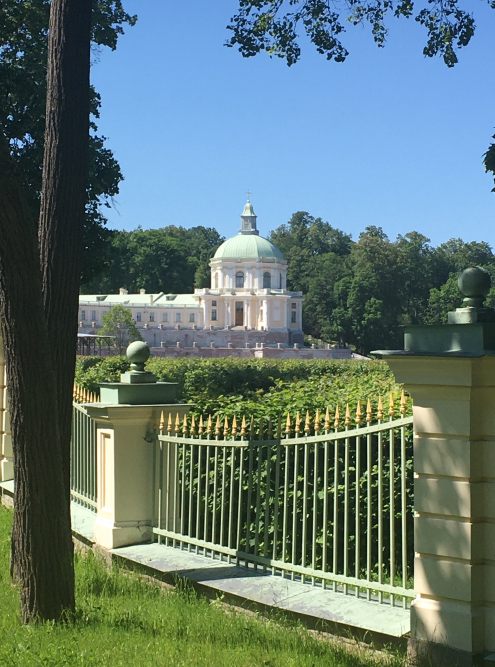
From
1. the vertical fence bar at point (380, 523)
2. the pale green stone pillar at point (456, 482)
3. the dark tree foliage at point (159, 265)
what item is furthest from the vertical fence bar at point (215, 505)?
the dark tree foliage at point (159, 265)

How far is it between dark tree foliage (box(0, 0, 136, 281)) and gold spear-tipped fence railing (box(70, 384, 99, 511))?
8.45 meters

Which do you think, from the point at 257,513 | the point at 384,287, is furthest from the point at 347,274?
the point at 257,513

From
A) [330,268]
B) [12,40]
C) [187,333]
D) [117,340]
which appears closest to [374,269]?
[330,268]

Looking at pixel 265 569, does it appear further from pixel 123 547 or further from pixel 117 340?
pixel 117 340

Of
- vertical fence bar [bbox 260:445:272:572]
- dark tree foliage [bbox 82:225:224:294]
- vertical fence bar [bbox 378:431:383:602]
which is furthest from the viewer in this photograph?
dark tree foliage [bbox 82:225:224:294]

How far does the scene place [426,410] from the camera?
3.79 m

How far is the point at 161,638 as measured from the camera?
4.16 m

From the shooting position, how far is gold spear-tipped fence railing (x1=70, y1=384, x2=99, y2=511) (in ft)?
22.2

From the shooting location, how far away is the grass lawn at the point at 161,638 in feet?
12.6

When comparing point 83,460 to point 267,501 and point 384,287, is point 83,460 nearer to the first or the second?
point 267,501

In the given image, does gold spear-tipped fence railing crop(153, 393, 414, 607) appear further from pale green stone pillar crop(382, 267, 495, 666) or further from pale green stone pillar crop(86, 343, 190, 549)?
pale green stone pillar crop(382, 267, 495, 666)

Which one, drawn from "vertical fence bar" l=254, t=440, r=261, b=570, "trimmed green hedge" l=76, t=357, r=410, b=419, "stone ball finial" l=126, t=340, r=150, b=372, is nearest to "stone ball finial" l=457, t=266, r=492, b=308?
"trimmed green hedge" l=76, t=357, r=410, b=419

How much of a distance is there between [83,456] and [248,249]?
310 ft

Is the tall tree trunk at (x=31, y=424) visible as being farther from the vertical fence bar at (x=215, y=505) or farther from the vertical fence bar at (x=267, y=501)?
the vertical fence bar at (x=267, y=501)
